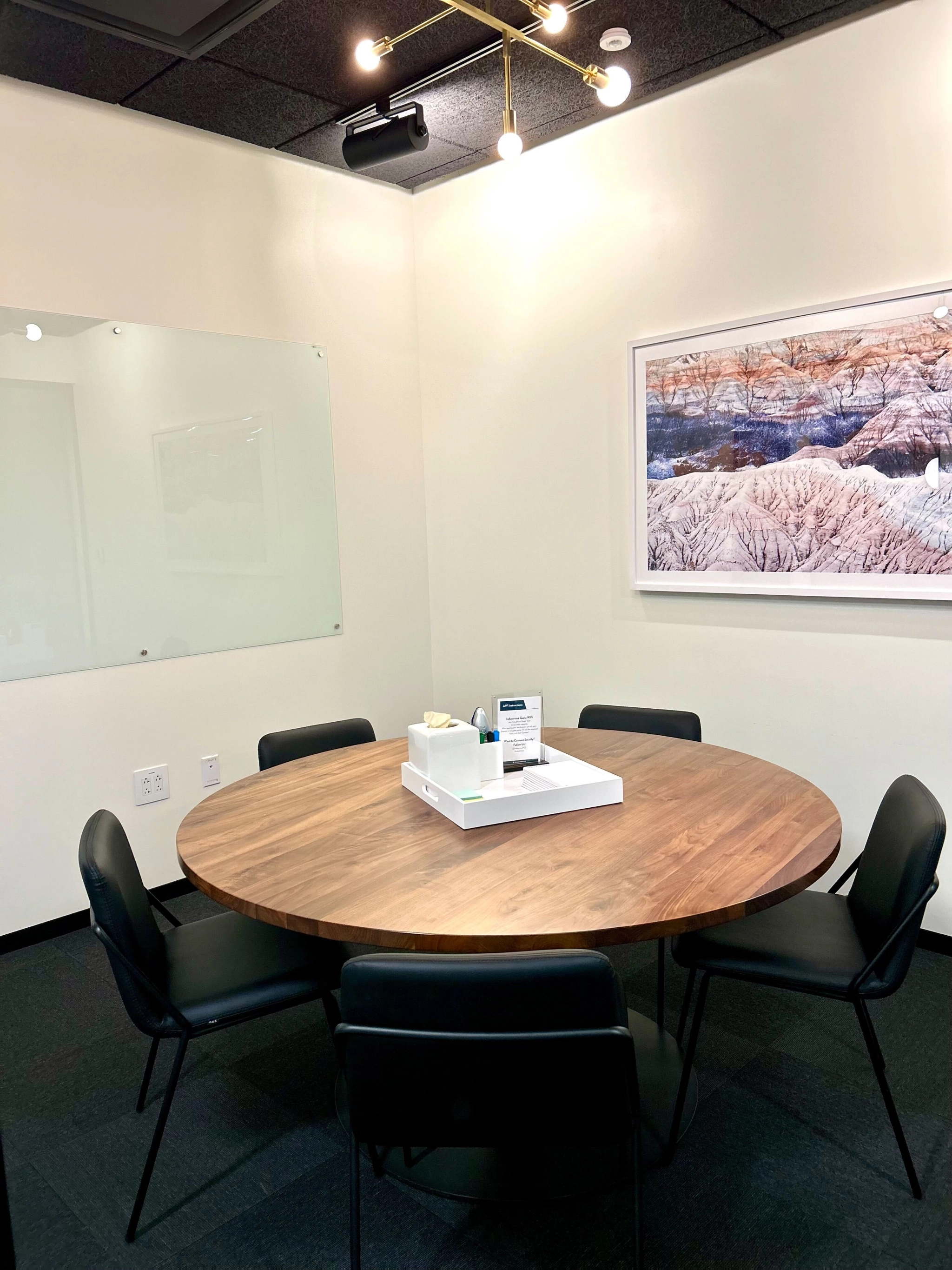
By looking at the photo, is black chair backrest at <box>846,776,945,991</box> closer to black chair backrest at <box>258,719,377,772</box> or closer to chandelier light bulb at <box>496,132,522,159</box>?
black chair backrest at <box>258,719,377,772</box>

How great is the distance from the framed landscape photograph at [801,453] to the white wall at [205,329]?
1326mm

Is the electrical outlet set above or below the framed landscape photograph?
below

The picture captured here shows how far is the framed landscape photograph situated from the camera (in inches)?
112

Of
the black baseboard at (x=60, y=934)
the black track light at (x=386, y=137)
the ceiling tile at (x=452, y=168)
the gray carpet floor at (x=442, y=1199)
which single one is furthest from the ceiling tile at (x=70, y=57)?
the gray carpet floor at (x=442, y=1199)

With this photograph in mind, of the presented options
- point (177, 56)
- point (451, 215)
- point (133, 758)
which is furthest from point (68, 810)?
point (451, 215)

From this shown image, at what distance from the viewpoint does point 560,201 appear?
12.4ft

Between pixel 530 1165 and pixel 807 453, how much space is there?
237 cm

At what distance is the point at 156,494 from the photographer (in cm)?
351

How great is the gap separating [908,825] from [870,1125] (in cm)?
78

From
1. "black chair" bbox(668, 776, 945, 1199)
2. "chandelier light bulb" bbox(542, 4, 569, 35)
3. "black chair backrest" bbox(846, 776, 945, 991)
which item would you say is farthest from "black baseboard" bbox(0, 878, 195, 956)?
"chandelier light bulb" bbox(542, 4, 569, 35)

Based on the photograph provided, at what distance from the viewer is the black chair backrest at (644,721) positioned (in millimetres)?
2969

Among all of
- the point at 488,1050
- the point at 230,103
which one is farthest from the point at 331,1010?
the point at 230,103

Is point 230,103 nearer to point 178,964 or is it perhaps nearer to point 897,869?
point 178,964

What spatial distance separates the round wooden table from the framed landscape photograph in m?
0.97
